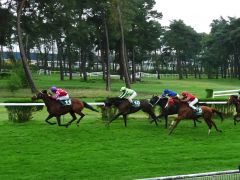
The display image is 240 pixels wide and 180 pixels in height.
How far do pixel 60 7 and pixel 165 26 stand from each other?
207 feet

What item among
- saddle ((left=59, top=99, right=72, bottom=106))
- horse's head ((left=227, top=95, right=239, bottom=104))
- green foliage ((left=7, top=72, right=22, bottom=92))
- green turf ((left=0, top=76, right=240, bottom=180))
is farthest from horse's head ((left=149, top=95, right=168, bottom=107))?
green foliage ((left=7, top=72, right=22, bottom=92))

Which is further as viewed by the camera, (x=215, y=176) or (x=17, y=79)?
(x=17, y=79)

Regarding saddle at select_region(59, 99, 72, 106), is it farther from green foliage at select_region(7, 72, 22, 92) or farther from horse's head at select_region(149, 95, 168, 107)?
green foliage at select_region(7, 72, 22, 92)

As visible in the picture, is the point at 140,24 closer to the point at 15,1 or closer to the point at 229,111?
the point at 15,1

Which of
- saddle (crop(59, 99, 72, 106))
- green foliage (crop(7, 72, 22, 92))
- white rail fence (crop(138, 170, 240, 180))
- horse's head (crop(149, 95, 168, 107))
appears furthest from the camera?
green foliage (crop(7, 72, 22, 92))

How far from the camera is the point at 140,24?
7150 centimetres

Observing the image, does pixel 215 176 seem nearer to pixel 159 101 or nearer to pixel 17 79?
pixel 159 101

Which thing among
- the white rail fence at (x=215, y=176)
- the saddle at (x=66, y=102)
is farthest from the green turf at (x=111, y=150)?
the white rail fence at (x=215, y=176)

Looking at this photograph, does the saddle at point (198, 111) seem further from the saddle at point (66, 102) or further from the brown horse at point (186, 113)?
the saddle at point (66, 102)

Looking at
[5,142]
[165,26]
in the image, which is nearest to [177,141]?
[5,142]

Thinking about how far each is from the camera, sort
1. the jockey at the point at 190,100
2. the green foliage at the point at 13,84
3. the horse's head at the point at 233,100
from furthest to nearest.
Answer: the green foliage at the point at 13,84, the horse's head at the point at 233,100, the jockey at the point at 190,100

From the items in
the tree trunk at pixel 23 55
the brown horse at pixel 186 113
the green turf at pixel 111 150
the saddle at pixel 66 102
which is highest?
the tree trunk at pixel 23 55

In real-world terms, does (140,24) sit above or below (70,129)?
above

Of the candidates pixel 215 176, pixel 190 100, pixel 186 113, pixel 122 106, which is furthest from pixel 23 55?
pixel 215 176
